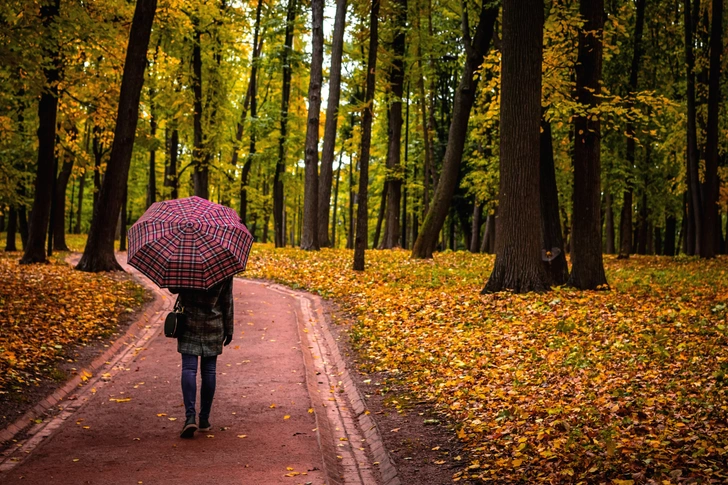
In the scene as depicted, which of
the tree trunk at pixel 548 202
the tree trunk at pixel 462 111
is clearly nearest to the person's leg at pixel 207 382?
the tree trunk at pixel 548 202

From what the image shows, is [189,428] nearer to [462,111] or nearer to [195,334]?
[195,334]

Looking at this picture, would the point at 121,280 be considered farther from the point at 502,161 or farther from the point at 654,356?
the point at 654,356

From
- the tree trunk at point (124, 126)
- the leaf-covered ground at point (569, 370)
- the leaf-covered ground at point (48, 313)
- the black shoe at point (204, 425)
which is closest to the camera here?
the leaf-covered ground at point (569, 370)

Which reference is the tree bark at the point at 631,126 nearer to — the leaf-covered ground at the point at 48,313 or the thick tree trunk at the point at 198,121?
the leaf-covered ground at the point at 48,313

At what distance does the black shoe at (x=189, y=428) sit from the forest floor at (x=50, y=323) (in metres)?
1.83

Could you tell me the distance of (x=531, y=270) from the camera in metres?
13.4

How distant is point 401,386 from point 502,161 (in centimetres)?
631

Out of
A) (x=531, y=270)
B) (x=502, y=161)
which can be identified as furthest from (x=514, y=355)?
(x=502, y=161)

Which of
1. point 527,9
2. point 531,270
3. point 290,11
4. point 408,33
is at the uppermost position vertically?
point 290,11

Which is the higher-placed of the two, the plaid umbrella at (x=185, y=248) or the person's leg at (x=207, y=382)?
the plaid umbrella at (x=185, y=248)

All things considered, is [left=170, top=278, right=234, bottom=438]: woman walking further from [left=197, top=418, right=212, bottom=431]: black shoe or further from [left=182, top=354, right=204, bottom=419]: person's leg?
[left=197, top=418, right=212, bottom=431]: black shoe

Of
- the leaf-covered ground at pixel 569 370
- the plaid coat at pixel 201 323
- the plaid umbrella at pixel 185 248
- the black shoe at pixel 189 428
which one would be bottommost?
the black shoe at pixel 189 428

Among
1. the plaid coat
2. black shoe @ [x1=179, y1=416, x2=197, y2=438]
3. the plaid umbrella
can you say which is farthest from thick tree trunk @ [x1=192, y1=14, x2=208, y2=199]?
black shoe @ [x1=179, y1=416, x2=197, y2=438]

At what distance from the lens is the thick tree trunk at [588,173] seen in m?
14.1
